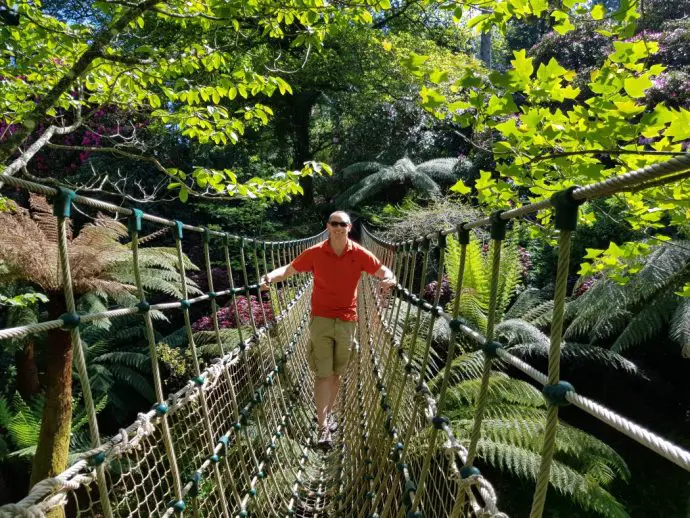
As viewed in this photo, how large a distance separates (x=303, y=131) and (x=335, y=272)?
7.09 m

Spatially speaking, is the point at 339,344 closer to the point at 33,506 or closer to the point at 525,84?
the point at 525,84

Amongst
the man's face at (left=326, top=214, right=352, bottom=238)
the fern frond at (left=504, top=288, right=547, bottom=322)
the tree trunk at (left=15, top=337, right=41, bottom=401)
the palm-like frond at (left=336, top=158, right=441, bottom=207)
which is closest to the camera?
the man's face at (left=326, top=214, right=352, bottom=238)

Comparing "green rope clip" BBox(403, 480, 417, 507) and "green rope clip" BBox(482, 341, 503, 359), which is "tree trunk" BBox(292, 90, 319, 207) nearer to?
"green rope clip" BBox(403, 480, 417, 507)

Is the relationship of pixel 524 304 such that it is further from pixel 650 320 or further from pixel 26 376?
pixel 26 376

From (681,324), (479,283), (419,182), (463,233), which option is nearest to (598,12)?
(463,233)

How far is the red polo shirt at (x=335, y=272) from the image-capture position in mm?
2031

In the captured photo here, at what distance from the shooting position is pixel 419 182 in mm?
6848

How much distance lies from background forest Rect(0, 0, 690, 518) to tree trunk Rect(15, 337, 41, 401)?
0.7 inches

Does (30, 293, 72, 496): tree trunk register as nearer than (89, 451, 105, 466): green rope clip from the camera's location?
No

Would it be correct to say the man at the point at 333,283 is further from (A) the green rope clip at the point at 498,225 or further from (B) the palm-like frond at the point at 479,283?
(B) the palm-like frond at the point at 479,283

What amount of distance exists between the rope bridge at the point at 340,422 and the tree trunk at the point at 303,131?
15.3ft

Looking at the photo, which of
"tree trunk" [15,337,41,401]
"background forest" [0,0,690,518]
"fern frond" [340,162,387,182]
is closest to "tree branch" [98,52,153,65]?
"background forest" [0,0,690,518]

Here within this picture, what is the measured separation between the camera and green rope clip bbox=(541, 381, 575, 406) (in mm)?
579

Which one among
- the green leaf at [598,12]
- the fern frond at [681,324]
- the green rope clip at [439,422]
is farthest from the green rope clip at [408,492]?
the fern frond at [681,324]
